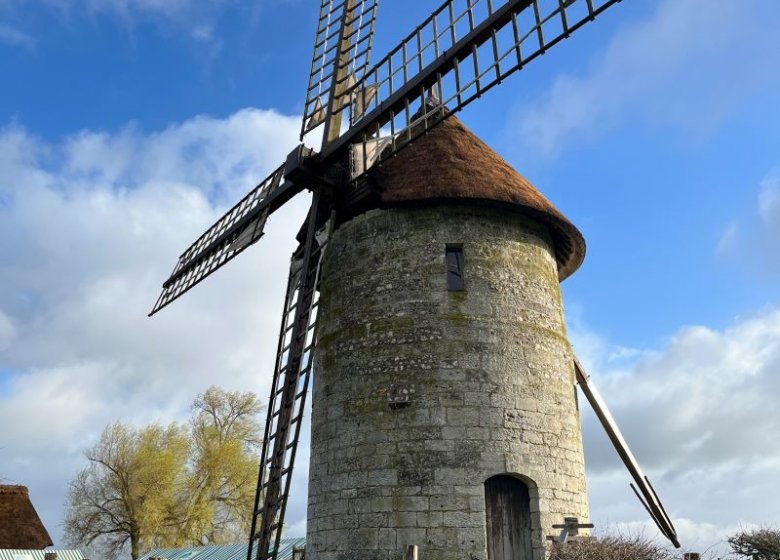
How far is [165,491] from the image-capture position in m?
29.5

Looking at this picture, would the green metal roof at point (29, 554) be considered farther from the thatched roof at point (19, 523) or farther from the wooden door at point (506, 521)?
the wooden door at point (506, 521)

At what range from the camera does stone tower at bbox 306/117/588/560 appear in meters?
9.92

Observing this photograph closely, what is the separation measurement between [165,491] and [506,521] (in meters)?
23.2

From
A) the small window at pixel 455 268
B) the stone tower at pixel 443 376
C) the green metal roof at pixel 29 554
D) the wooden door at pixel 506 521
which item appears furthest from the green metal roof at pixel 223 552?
the small window at pixel 455 268

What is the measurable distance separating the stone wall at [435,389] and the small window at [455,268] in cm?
15

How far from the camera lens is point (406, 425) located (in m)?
10.3

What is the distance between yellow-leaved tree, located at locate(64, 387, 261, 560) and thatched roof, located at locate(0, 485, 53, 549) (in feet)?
5.51

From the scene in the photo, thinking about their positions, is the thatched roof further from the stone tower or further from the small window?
the small window

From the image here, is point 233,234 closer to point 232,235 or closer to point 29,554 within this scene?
point 232,235

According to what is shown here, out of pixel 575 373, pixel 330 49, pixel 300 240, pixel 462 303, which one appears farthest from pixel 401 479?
pixel 330 49

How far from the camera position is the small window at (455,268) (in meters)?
11.2

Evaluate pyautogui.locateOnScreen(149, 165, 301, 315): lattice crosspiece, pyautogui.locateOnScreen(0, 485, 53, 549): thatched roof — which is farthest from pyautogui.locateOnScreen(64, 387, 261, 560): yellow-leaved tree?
pyautogui.locateOnScreen(149, 165, 301, 315): lattice crosspiece

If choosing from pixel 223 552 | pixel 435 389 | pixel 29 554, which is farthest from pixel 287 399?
pixel 29 554

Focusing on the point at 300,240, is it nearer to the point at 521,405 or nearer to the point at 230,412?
the point at 521,405
